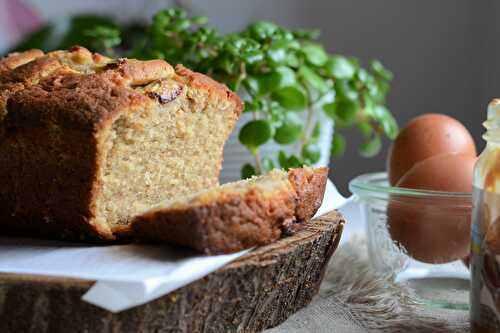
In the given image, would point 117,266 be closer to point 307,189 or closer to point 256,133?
point 307,189

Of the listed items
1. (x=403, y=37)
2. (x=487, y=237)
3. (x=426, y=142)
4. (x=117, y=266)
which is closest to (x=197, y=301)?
(x=117, y=266)

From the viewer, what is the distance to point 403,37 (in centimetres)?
394

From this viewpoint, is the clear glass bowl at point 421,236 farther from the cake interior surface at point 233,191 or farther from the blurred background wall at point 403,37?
the blurred background wall at point 403,37

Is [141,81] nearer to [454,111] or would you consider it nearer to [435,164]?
[435,164]

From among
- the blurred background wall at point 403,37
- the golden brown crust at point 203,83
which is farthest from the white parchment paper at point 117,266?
the blurred background wall at point 403,37

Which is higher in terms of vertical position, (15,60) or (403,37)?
(403,37)

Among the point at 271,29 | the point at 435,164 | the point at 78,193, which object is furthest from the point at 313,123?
the point at 78,193

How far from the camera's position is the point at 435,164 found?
1.75m

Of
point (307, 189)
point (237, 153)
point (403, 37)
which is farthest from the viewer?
point (403, 37)

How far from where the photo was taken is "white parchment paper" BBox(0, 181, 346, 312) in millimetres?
1167

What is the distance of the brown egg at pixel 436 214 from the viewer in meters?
1.69

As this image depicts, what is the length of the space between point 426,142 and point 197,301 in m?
0.95

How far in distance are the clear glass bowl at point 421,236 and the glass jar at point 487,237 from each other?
0.99ft

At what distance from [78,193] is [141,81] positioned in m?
0.29
